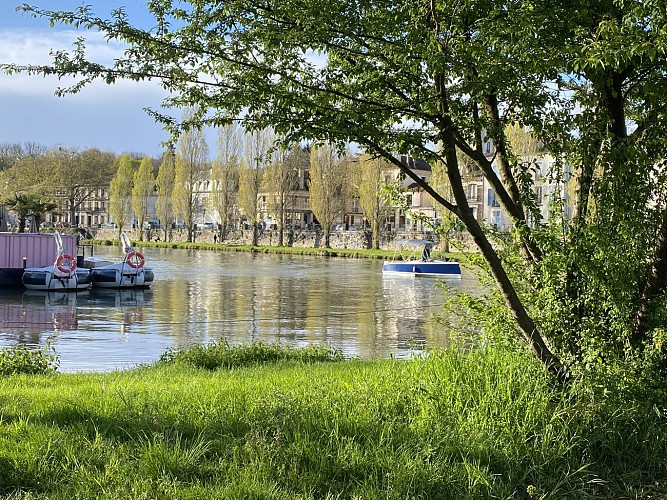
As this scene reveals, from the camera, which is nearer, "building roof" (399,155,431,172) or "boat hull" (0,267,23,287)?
"building roof" (399,155,431,172)

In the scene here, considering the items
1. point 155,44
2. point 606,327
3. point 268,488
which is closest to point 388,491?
point 268,488

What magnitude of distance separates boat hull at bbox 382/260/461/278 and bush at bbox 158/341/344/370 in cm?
2907

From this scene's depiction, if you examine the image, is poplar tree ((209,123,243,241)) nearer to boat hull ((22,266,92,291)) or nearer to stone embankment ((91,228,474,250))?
stone embankment ((91,228,474,250))

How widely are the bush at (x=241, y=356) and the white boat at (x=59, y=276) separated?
60.1 feet

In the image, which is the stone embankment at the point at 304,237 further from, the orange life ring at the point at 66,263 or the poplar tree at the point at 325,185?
the orange life ring at the point at 66,263

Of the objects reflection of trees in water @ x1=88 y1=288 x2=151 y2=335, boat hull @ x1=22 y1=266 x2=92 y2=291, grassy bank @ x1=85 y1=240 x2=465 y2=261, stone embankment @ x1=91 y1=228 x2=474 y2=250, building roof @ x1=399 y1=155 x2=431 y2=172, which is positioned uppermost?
building roof @ x1=399 y1=155 x2=431 y2=172

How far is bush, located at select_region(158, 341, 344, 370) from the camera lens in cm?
1055

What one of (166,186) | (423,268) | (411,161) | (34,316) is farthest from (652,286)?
(166,186)

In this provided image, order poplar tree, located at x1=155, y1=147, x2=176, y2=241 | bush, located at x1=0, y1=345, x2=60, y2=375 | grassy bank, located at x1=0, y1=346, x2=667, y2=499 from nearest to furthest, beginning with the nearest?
1. grassy bank, located at x1=0, y1=346, x2=667, y2=499
2. bush, located at x1=0, y1=345, x2=60, y2=375
3. poplar tree, located at x1=155, y1=147, x2=176, y2=241

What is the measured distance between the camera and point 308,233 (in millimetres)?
73500

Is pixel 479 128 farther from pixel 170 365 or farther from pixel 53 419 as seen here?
pixel 170 365

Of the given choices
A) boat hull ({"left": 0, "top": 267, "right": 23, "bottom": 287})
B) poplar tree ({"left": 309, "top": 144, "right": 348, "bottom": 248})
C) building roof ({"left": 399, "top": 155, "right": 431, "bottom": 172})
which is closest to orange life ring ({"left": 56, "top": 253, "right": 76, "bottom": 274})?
boat hull ({"left": 0, "top": 267, "right": 23, "bottom": 287})

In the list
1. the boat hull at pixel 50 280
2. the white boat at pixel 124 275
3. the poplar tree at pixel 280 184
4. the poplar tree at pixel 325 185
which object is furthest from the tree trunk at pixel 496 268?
the poplar tree at pixel 280 184

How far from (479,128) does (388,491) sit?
10.0ft
